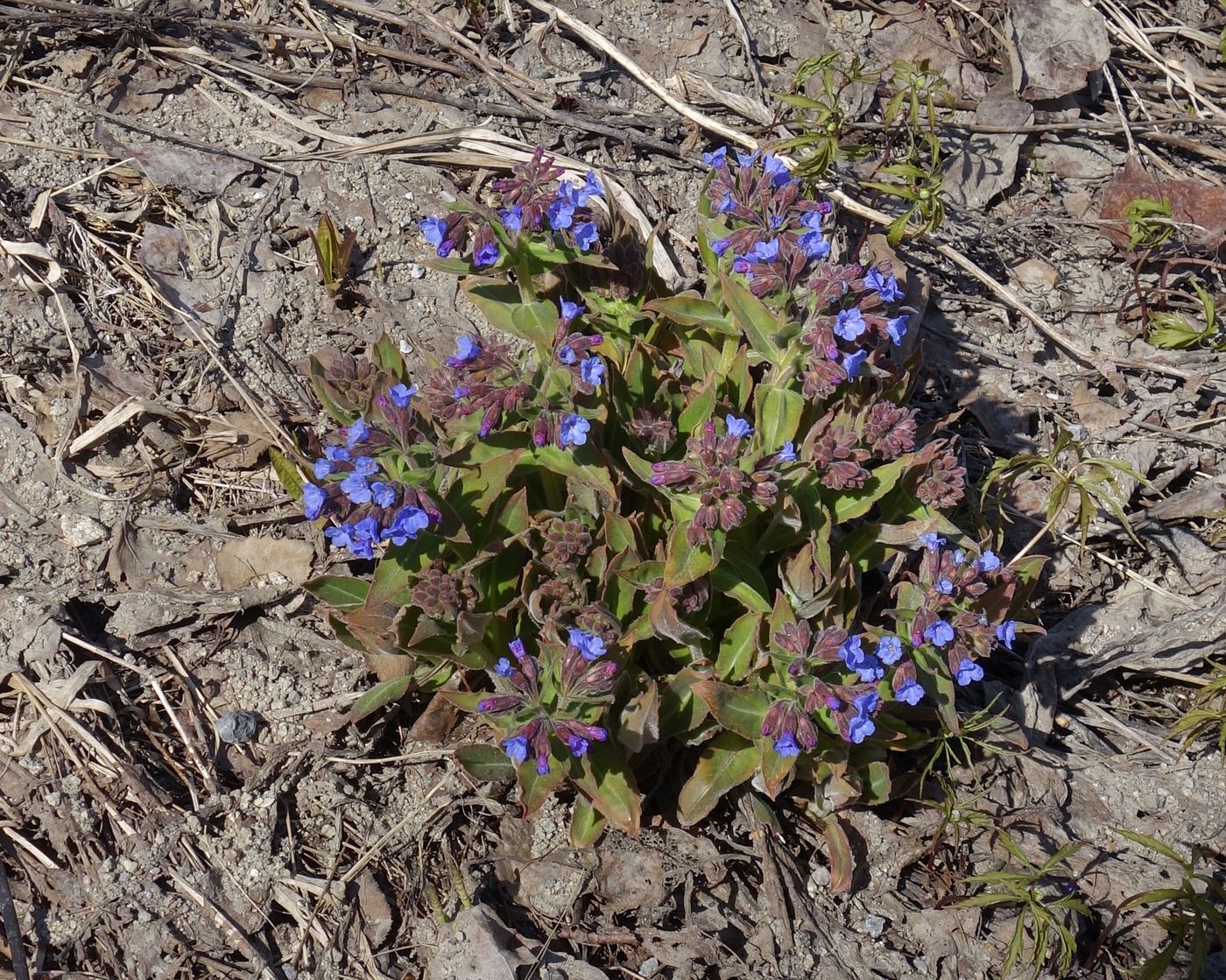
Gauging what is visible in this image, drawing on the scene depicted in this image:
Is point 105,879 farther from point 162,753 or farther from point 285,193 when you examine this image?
point 285,193

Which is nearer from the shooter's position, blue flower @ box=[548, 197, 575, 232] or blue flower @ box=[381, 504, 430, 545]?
blue flower @ box=[381, 504, 430, 545]

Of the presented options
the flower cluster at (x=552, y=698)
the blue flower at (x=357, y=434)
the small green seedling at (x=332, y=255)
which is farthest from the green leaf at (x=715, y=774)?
the small green seedling at (x=332, y=255)

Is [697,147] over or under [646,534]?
over

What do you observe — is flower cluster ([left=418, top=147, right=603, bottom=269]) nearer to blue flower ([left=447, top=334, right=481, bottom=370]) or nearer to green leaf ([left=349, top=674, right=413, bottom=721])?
blue flower ([left=447, top=334, right=481, bottom=370])

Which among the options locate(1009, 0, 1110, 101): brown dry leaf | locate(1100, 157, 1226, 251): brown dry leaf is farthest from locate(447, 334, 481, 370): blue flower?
locate(1009, 0, 1110, 101): brown dry leaf

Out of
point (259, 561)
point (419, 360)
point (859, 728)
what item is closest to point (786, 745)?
point (859, 728)

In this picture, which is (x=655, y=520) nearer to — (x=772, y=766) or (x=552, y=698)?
(x=552, y=698)

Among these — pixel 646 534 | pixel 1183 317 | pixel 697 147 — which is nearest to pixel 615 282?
pixel 646 534
